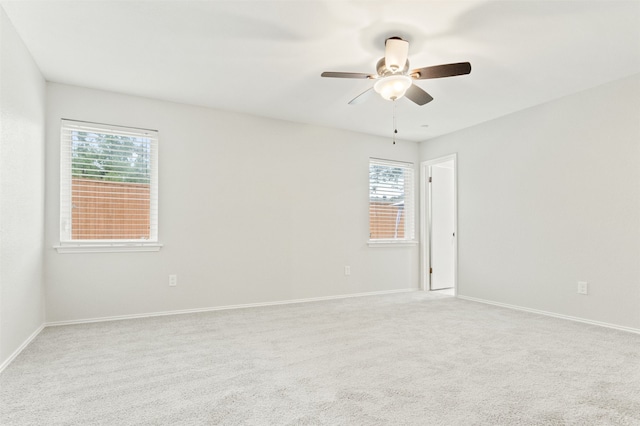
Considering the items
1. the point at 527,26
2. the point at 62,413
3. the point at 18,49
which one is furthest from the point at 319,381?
the point at 18,49

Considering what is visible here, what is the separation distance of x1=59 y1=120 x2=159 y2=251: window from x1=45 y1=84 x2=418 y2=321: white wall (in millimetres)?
94

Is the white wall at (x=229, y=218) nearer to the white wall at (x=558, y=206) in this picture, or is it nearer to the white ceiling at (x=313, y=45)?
the white ceiling at (x=313, y=45)

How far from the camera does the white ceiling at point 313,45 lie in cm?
241

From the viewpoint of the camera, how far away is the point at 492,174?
475cm

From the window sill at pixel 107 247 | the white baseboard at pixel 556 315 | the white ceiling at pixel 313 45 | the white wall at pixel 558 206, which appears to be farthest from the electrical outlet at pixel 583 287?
the window sill at pixel 107 247

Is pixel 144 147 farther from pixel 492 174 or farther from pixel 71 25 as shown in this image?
pixel 492 174

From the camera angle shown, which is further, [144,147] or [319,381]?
[144,147]

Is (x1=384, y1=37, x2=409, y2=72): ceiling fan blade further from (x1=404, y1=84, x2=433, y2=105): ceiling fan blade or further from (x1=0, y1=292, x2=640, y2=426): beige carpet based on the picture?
(x1=0, y1=292, x2=640, y2=426): beige carpet

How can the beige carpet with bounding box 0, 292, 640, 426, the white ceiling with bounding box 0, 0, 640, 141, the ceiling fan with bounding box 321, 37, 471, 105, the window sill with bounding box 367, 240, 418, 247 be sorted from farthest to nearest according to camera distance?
the window sill with bounding box 367, 240, 418, 247 → the ceiling fan with bounding box 321, 37, 471, 105 → the white ceiling with bounding box 0, 0, 640, 141 → the beige carpet with bounding box 0, 292, 640, 426

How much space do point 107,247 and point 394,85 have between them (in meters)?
3.30

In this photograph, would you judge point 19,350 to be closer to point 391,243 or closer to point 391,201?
point 391,243

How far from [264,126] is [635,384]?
14.0 feet

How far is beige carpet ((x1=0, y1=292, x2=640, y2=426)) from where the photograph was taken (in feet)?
6.09

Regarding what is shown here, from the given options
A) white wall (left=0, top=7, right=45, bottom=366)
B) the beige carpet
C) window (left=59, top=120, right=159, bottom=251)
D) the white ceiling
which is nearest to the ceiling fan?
the white ceiling
